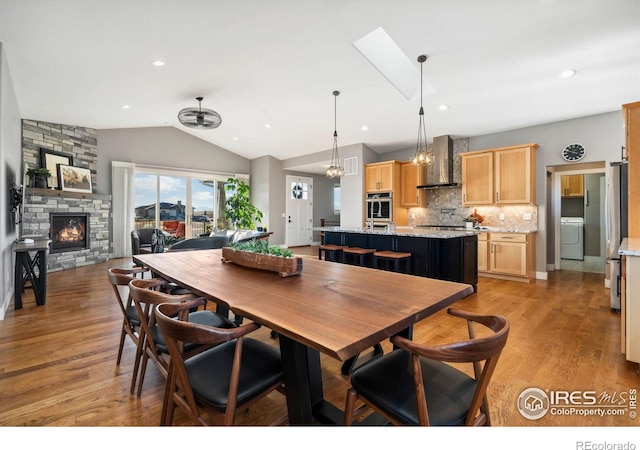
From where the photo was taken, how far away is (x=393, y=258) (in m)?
4.15

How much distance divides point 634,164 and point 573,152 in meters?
3.27

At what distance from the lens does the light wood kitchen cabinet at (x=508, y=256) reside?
196 inches

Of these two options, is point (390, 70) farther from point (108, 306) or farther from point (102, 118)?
point (102, 118)

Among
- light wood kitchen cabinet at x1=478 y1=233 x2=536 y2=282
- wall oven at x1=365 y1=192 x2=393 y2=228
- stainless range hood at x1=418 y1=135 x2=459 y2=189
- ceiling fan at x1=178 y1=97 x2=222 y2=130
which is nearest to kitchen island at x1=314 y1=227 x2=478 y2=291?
light wood kitchen cabinet at x1=478 y1=233 x2=536 y2=282

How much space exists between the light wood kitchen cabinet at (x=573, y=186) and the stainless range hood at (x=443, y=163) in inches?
113

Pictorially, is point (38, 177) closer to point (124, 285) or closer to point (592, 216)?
point (124, 285)

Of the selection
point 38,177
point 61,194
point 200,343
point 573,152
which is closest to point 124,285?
point 200,343

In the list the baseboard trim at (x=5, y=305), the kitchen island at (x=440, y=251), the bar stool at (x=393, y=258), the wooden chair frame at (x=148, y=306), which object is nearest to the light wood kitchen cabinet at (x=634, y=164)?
the kitchen island at (x=440, y=251)

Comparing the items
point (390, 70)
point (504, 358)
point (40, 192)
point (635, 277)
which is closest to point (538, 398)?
point (504, 358)

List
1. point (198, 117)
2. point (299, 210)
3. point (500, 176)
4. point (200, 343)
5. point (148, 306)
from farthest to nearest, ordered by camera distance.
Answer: point (299, 210) < point (500, 176) < point (198, 117) < point (148, 306) < point (200, 343)

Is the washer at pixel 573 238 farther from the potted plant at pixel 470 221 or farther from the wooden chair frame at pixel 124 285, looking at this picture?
the wooden chair frame at pixel 124 285

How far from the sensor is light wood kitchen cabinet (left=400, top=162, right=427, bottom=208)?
6668 millimetres

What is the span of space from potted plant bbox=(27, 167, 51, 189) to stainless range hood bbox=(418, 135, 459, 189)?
7054mm

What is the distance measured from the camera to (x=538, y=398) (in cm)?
186
